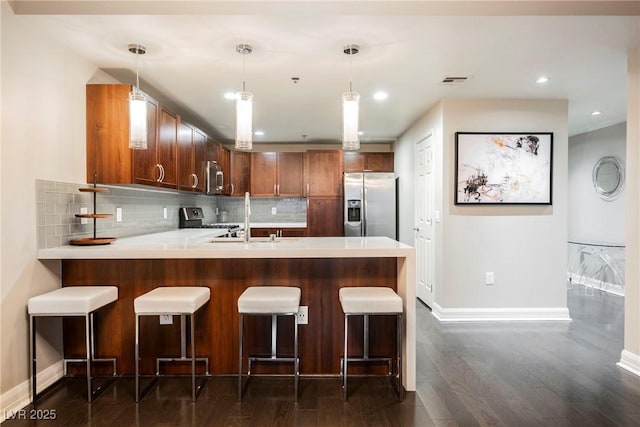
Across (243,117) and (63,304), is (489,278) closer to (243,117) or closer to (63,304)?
(243,117)

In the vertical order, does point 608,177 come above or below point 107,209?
above

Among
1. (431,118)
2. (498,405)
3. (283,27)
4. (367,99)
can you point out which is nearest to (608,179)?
(431,118)

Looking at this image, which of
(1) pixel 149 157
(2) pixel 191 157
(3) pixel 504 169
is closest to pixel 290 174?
(2) pixel 191 157

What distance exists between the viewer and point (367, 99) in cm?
386

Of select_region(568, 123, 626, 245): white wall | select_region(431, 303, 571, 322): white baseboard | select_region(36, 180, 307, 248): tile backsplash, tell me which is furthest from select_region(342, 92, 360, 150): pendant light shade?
select_region(568, 123, 626, 245): white wall

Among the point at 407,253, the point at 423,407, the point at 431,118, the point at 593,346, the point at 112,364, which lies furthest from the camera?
the point at 431,118

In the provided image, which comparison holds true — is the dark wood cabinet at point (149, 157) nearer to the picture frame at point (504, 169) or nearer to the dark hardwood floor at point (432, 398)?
the dark hardwood floor at point (432, 398)

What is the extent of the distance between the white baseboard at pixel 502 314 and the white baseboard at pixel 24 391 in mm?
3387

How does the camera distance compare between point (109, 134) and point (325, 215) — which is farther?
point (325, 215)

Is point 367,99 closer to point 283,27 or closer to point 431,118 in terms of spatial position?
point 431,118

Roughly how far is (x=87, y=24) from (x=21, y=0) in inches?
15.4

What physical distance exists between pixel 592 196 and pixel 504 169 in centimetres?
279

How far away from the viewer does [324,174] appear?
5.89 metres

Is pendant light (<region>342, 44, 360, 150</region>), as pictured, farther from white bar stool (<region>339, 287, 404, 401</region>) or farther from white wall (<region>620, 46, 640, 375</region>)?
white wall (<region>620, 46, 640, 375</region>)
